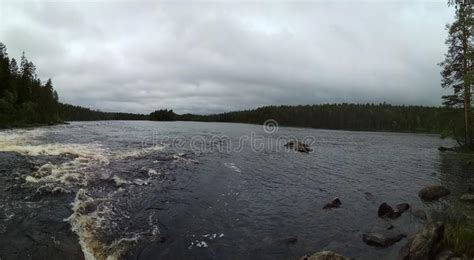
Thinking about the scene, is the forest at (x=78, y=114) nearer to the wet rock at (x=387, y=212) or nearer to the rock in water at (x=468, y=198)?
the rock in water at (x=468, y=198)

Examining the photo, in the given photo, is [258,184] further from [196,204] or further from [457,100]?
[457,100]

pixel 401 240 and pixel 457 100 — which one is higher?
pixel 457 100

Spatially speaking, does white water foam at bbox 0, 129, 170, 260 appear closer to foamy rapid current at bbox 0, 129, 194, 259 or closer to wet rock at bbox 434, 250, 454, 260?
foamy rapid current at bbox 0, 129, 194, 259

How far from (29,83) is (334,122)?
141 metres

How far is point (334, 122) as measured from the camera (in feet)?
573

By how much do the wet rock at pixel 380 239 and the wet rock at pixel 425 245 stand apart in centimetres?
90

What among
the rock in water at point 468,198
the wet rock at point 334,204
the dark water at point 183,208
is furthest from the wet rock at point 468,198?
the wet rock at point 334,204

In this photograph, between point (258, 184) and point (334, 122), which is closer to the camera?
point (258, 184)

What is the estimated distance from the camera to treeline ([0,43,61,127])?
7556cm

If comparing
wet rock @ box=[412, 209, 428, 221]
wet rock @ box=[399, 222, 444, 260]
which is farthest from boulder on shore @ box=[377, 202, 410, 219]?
wet rock @ box=[399, 222, 444, 260]

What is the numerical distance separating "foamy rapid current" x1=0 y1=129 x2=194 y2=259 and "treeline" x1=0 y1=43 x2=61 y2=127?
185 feet

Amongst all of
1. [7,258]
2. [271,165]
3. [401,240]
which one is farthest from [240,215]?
[271,165]

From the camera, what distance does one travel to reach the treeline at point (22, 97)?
75.6m

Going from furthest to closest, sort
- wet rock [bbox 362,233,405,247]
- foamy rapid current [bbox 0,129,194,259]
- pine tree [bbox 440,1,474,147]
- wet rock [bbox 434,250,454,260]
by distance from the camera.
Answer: pine tree [bbox 440,1,474,147], wet rock [bbox 362,233,405,247], foamy rapid current [bbox 0,129,194,259], wet rock [bbox 434,250,454,260]
